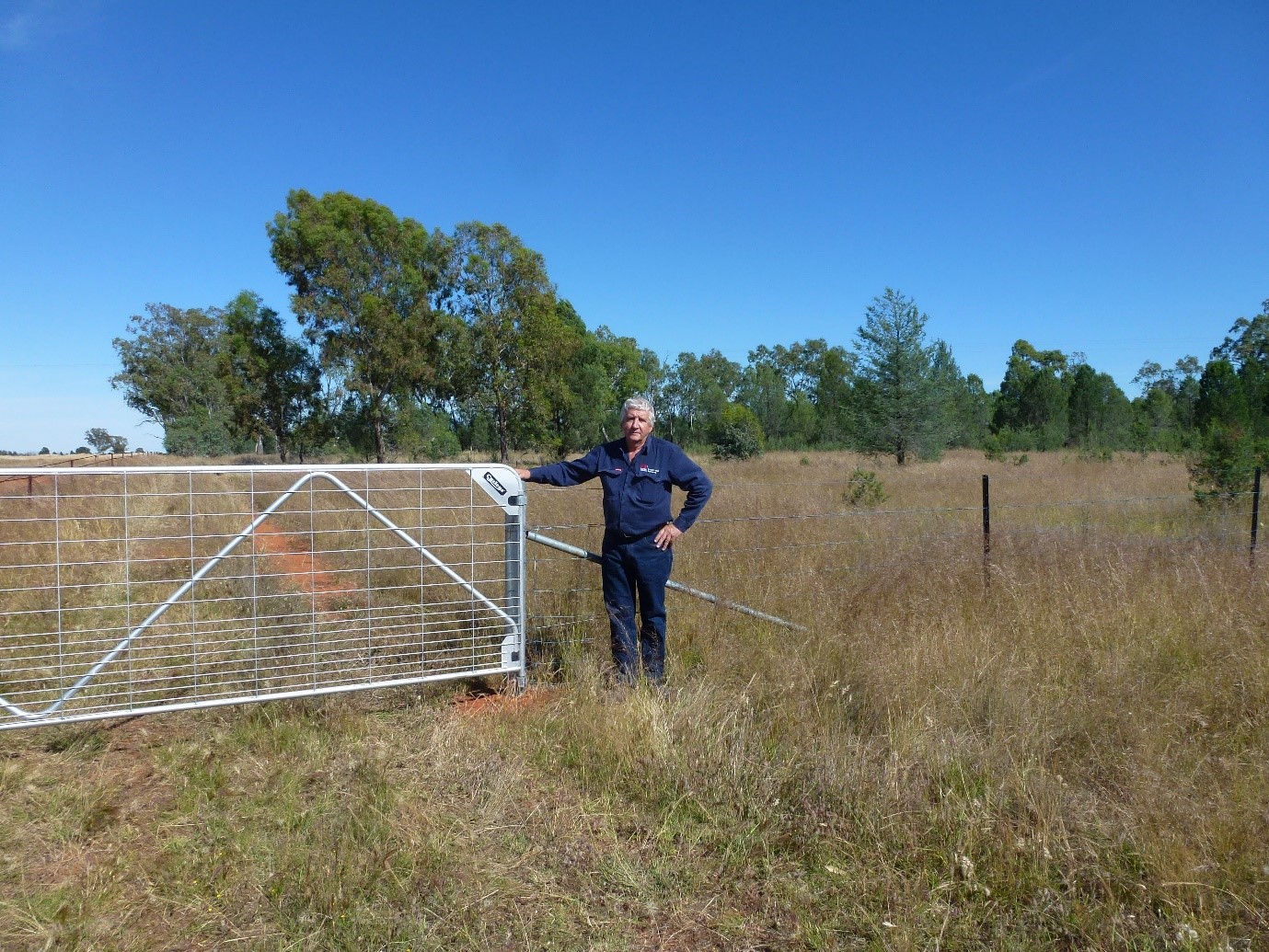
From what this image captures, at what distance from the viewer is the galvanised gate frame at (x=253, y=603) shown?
4.05 metres

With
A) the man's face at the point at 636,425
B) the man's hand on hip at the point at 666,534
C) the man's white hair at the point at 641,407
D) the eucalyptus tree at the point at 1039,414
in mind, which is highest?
the eucalyptus tree at the point at 1039,414

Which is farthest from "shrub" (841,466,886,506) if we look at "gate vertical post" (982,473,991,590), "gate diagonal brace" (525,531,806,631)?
"gate diagonal brace" (525,531,806,631)

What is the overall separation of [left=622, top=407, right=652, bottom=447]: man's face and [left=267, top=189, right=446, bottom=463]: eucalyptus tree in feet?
108

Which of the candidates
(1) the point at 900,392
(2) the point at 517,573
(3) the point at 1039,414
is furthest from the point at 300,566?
(3) the point at 1039,414

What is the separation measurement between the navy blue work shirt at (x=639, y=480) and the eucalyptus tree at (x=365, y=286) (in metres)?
32.7

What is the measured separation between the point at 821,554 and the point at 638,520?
295 cm

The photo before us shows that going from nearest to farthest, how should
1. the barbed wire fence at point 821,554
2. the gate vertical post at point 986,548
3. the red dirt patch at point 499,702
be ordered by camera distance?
the red dirt patch at point 499,702 < the barbed wire fence at point 821,554 < the gate vertical post at point 986,548

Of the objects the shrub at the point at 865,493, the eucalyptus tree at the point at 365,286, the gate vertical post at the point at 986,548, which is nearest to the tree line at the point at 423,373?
the eucalyptus tree at the point at 365,286

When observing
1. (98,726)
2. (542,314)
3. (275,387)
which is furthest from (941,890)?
(275,387)

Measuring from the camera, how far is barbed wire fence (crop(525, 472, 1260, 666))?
18.7 feet

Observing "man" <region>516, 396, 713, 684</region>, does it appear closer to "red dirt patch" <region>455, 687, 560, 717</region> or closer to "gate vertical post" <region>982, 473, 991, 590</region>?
"red dirt patch" <region>455, 687, 560, 717</region>

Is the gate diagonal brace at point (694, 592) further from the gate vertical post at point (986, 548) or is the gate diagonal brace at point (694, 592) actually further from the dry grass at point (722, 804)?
the gate vertical post at point (986, 548)

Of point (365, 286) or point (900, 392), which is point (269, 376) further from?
point (900, 392)

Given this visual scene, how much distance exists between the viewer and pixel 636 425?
484cm
